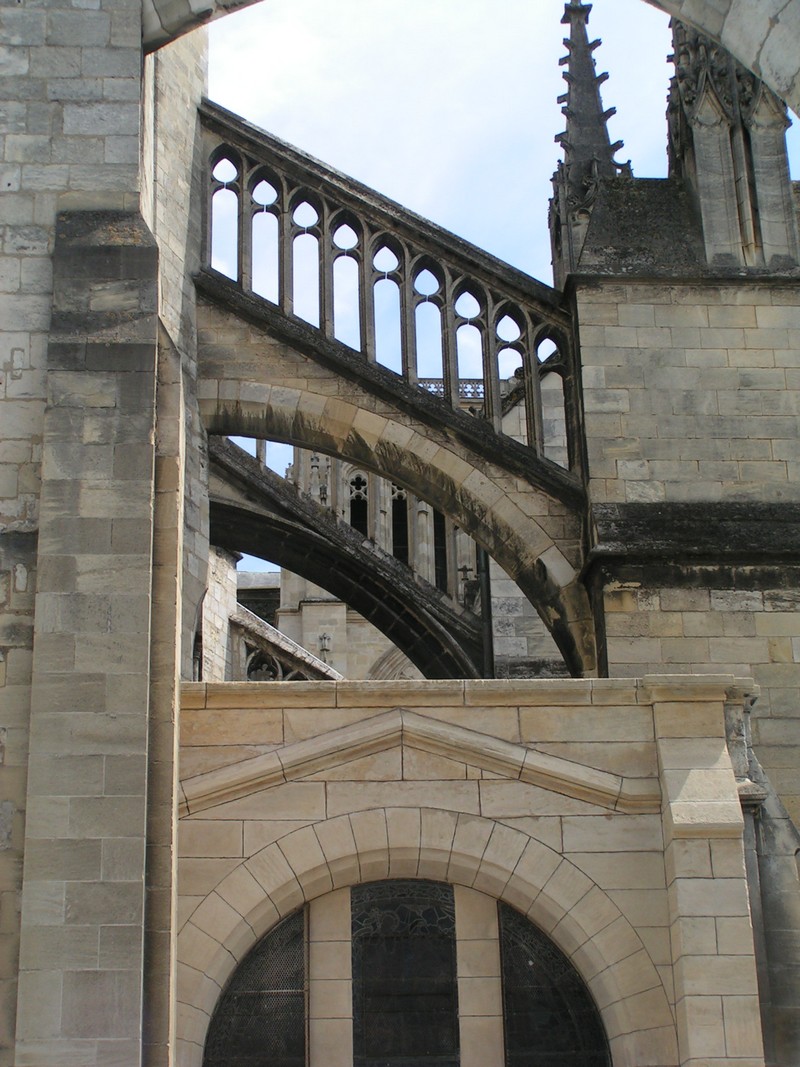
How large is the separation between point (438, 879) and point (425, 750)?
751 mm

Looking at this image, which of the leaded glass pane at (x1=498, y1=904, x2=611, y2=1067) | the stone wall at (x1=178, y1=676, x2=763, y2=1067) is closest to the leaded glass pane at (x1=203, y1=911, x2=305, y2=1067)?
the stone wall at (x1=178, y1=676, x2=763, y2=1067)

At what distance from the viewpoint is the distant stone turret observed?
1485cm

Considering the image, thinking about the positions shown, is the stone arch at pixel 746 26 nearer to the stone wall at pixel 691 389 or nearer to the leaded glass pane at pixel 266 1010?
the stone wall at pixel 691 389

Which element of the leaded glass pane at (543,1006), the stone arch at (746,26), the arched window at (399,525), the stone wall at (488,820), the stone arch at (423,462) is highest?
the arched window at (399,525)

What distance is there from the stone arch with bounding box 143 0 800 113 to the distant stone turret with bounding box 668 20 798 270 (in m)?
3.94

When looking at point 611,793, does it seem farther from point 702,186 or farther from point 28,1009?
point 702,186

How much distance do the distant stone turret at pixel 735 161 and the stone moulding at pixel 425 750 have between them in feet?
18.7

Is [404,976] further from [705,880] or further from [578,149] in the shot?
[578,149]

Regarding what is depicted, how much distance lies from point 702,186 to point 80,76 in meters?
5.82

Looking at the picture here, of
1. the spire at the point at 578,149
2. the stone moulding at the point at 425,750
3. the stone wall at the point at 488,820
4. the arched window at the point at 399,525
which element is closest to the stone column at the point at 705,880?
the stone wall at the point at 488,820

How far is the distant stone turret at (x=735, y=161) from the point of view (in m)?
14.9

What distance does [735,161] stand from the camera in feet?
49.6

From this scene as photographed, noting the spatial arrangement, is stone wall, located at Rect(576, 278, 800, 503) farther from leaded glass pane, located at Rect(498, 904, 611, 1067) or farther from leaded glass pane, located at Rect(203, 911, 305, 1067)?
leaded glass pane, located at Rect(203, 911, 305, 1067)

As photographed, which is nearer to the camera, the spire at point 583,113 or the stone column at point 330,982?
the stone column at point 330,982
